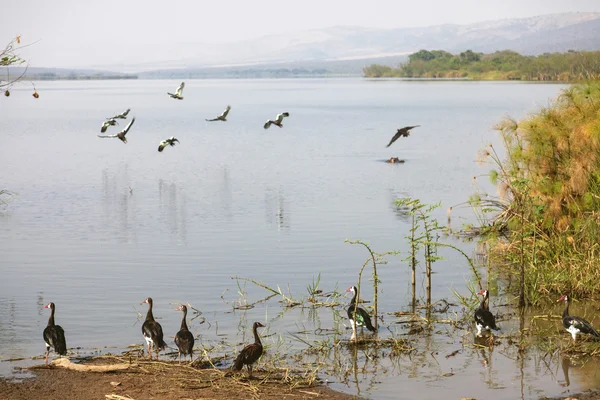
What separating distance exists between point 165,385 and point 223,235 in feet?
53.6

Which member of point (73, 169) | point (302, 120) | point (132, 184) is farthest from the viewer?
point (302, 120)

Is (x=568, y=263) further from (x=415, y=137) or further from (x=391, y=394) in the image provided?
(x=415, y=137)

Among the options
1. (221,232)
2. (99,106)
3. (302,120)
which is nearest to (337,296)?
(221,232)

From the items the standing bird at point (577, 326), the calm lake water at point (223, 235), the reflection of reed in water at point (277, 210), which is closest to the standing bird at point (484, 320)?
the calm lake water at point (223, 235)

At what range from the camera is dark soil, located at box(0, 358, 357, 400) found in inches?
524

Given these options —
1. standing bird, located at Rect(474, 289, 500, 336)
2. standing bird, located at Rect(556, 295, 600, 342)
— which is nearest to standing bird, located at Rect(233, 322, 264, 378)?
standing bird, located at Rect(474, 289, 500, 336)

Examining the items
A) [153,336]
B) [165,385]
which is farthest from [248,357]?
[153,336]

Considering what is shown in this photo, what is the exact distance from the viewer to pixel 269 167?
51531 mm

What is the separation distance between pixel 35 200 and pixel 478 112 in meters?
62.8

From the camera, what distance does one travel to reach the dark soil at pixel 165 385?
43.7ft

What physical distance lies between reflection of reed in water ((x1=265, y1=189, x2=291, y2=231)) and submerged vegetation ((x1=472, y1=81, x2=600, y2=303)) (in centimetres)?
954

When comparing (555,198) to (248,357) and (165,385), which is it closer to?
(248,357)

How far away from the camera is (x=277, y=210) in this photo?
3494 cm

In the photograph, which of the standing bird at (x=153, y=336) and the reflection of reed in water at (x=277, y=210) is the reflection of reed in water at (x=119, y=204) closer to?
the reflection of reed in water at (x=277, y=210)
